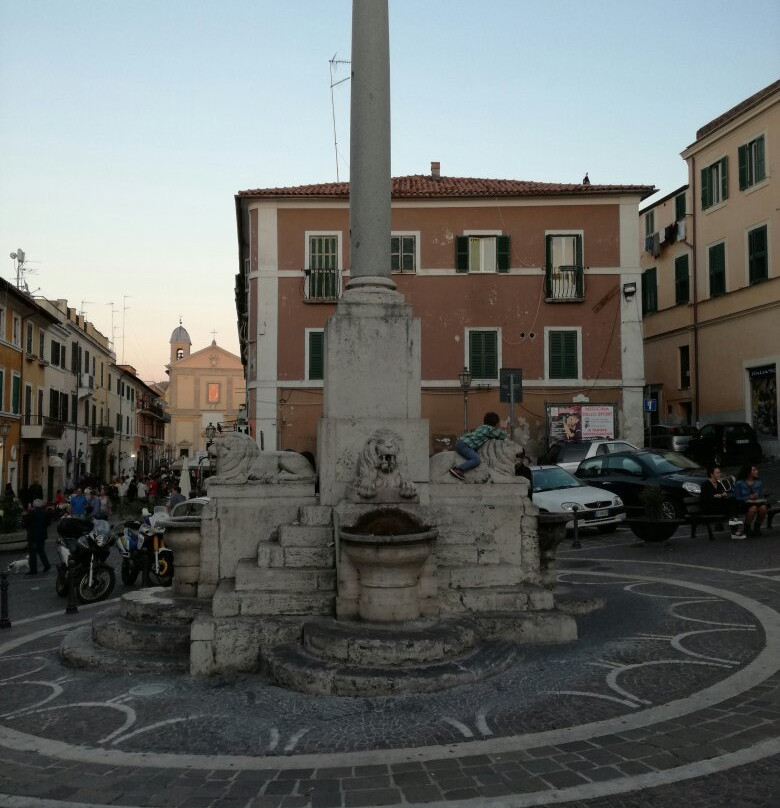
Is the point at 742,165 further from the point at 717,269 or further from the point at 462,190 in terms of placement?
the point at 462,190

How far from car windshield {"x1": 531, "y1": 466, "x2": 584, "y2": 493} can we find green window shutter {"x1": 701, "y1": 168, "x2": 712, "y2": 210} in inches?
738

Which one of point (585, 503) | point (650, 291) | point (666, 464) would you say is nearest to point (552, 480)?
point (585, 503)

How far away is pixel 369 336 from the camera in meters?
7.14

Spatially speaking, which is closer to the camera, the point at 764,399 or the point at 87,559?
the point at 87,559

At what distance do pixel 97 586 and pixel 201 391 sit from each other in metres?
78.7

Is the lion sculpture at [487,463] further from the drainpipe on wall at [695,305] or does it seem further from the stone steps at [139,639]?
the drainpipe on wall at [695,305]

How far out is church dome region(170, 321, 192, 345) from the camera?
387 ft

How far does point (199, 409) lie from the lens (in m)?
88.1

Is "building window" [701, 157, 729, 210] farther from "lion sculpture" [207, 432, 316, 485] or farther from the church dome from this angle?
the church dome

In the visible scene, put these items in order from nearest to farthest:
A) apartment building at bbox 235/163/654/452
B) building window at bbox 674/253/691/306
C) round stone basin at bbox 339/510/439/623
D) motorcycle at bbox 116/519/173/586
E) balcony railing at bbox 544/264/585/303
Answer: round stone basin at bbox 339/510/439/623
motorcycle at bbox 116/519/173/586
apartment building at bbox 235/163/654/452
balcony railing at bbox 544/264/585/303
building window at bbox 674/253/691/306

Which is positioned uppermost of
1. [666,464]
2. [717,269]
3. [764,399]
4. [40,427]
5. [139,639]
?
[717,269]

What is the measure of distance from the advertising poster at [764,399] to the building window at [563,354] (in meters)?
6.15

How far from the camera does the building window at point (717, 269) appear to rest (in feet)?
95.9

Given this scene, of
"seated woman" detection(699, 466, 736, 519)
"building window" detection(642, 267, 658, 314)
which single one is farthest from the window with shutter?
"seated woman" detection(699, 466, 736, 519)
